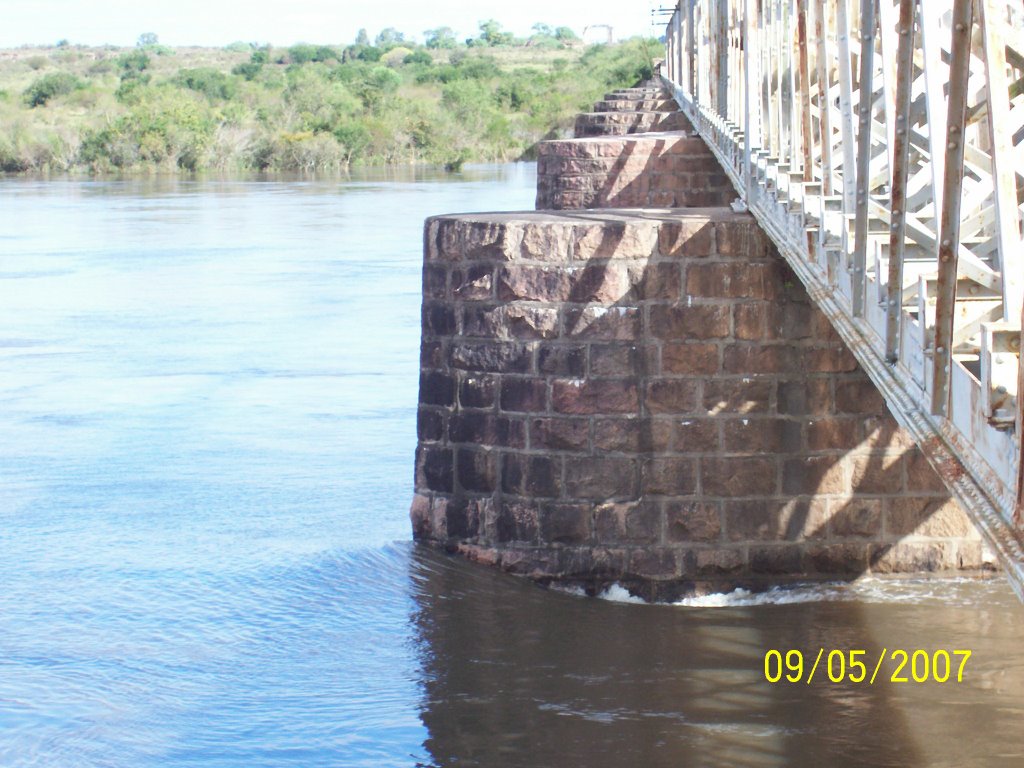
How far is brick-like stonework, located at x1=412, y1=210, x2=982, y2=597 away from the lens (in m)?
8.01

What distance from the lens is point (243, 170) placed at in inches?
2303

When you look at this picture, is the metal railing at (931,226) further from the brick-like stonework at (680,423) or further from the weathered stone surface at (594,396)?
the weathered stone surface at (594,396)

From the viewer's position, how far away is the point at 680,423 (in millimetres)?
8031

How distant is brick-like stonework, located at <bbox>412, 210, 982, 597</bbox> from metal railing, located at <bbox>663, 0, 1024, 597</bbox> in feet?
1.74

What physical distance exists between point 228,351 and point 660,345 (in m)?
10.7

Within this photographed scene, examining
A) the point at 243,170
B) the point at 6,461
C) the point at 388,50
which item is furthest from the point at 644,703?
the point at 388,50

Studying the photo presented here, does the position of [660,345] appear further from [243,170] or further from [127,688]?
[243,170]

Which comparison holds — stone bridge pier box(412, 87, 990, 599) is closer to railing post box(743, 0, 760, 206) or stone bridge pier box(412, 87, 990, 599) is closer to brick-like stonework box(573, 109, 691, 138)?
railing post box(743, 0, 760, 206)

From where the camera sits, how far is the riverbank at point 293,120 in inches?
2280

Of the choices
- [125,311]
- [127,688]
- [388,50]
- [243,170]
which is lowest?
[127,688]

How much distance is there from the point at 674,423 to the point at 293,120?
190 ft

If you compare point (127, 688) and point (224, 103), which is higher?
point (224, 103)

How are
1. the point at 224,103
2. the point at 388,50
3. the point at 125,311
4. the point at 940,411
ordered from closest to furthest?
the point at 940,411
the point at 125,311
the point at 224,103
the point at 388,50
